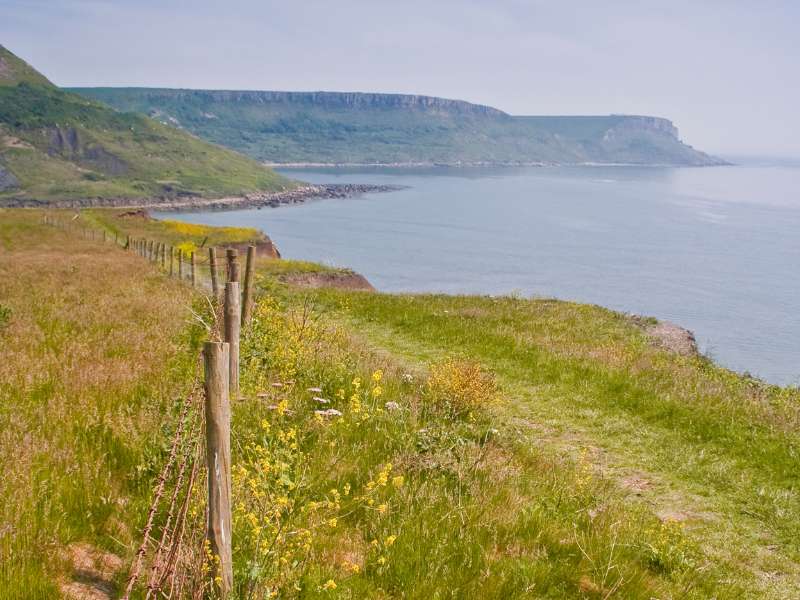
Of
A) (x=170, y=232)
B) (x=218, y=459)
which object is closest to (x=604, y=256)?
(x=170, y=232)

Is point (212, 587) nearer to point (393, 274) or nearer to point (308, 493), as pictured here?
point (308, 493)

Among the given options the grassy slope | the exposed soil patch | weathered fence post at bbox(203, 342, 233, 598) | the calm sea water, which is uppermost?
weathered fence post at bbox(203, 342, 233, 598)

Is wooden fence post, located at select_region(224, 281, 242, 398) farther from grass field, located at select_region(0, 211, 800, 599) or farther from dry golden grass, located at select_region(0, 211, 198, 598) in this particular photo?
dry golden grass, located at select_region(0, 211, 198, 598)

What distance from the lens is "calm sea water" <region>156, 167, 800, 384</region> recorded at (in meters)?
66.3

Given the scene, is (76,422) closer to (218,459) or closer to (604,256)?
(218,459)

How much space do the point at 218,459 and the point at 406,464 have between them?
346 centimetres

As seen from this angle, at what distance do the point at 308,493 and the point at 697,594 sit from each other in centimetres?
410

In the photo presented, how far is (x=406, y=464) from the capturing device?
7.28 metres

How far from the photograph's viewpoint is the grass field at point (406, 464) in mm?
5176

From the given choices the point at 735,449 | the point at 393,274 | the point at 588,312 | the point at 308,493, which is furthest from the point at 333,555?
the point at 393,274

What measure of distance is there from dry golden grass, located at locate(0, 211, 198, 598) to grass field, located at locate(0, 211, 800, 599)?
0.09 ft

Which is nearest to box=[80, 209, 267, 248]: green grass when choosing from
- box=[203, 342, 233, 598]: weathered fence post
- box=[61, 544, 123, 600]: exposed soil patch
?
box=[61, 544, 123, 600]: exposed soil patch

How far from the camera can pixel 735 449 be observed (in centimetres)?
1193

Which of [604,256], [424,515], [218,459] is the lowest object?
[604,256]
